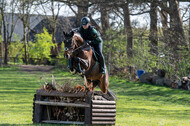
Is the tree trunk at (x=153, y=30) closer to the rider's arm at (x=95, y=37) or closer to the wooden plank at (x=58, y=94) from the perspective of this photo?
the rider's arm at (x=95, y=37)

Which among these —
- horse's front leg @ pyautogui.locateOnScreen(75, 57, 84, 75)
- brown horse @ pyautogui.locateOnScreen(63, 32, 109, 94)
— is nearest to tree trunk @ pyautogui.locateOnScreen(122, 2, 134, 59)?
brown horse @ pyautogui.locateOnScreen(63, 32, 109, 94)

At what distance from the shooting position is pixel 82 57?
845cm

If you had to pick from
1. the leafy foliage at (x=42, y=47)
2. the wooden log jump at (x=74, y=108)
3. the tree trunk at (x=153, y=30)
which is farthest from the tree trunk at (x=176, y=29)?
the leafy foliage at (x=42, y=47)

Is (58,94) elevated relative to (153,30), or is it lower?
lower

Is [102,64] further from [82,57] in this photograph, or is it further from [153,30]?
[153,30]

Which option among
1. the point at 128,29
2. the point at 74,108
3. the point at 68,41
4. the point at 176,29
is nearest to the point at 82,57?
the point at 68,41

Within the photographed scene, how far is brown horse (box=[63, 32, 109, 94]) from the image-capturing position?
316 inches

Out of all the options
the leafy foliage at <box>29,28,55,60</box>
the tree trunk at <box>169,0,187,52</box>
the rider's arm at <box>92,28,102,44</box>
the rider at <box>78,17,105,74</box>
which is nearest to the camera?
the rider at <box>78,17,105,74</box>

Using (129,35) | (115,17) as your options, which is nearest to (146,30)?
(129,35)

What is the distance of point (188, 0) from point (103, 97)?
1757 centimetres

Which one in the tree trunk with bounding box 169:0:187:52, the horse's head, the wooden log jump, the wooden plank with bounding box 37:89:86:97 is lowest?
the wooden log jump

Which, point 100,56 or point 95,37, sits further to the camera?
point 100,56

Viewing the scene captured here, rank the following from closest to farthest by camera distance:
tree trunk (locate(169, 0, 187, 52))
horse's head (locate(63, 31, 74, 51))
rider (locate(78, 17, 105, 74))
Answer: horse's head (locate(63, 31, 74, 51))
rider (locate(78, 17, 105, 74))
tree trunk (locate(169, 0, 187, 52))

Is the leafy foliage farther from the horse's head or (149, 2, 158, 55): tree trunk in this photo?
the horse's head
